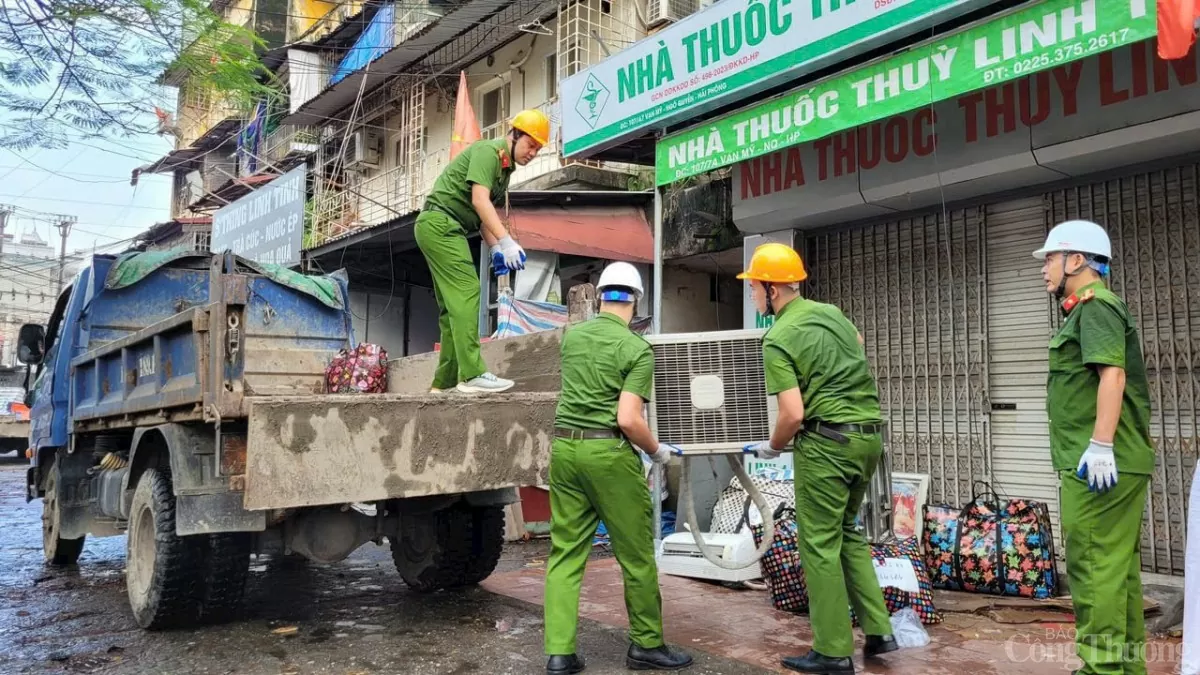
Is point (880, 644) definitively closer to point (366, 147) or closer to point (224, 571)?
point (224, 571)

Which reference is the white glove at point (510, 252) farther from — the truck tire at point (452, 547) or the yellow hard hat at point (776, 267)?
the truck tire at point (452, 547)

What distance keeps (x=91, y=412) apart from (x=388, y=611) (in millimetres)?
2631

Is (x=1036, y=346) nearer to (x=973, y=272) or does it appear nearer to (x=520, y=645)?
(x=973, y=272)

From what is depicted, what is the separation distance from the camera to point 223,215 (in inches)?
629

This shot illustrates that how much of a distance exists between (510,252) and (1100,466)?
9.50ft

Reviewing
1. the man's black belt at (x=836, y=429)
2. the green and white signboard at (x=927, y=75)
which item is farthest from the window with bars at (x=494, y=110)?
the man's black belt at (x=836, y=429)

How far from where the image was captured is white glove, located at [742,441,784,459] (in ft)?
12.9

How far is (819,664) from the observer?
372cm

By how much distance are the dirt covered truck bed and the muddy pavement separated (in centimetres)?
83

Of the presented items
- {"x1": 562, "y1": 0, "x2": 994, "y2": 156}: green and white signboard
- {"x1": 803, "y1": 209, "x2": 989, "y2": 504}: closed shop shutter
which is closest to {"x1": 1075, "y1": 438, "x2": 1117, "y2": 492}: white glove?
{"x1": 562, "y1": 0, "x2": 994, "y2": 156}: green and white signboard

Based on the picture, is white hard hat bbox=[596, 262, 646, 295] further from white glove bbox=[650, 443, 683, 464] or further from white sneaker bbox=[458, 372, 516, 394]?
white sneaker bbox=[458, 372, 516, 394]

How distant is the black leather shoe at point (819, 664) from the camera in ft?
12.0

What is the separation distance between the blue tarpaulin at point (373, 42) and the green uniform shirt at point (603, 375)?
1269 centimetres

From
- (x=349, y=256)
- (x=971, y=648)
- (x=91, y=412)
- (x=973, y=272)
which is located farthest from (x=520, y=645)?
(x=349, y=256)
